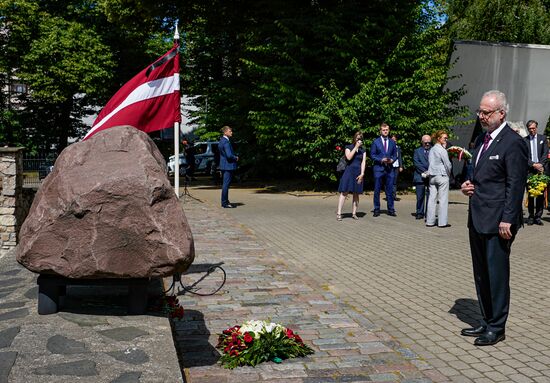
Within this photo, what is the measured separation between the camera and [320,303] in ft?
21.2

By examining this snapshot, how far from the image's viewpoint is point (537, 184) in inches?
496

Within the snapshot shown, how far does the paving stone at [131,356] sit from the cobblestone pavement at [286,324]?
0.66 m

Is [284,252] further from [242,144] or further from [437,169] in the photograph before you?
[242,144]

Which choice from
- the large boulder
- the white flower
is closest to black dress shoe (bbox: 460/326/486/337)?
the white flower

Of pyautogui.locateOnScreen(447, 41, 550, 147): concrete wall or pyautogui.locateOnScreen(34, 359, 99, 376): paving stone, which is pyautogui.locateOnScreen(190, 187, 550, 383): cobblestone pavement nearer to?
pyautogui.locateOnScreen(34, 359, 99, 376): paving stone

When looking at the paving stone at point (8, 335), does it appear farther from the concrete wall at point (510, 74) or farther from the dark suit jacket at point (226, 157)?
the concrete wall at point (510, 74)

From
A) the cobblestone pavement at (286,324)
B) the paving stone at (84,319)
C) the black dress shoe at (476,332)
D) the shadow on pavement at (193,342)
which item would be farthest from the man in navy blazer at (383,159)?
the paving stone at (84,319)

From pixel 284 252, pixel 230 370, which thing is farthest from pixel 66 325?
pixel 284 252

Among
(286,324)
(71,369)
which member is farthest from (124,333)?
(286,324)

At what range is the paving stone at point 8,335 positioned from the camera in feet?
12.9

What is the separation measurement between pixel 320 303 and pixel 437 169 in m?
7.22

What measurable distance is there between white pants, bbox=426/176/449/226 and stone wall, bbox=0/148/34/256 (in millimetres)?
8682

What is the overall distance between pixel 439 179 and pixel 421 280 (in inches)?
216

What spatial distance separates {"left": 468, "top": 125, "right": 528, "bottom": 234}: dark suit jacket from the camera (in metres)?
5.10
